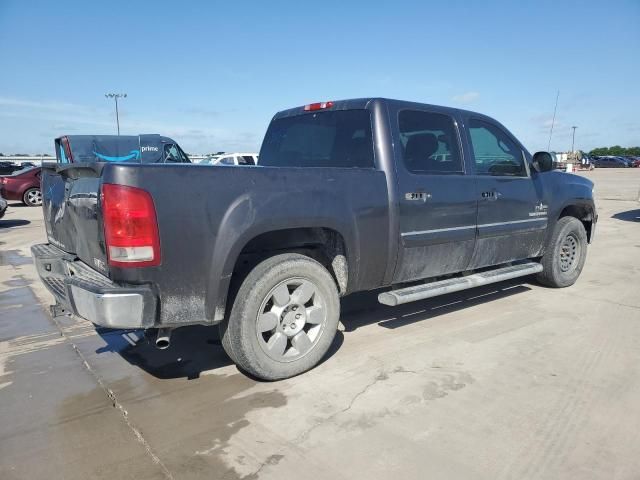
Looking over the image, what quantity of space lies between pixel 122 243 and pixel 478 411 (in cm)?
231

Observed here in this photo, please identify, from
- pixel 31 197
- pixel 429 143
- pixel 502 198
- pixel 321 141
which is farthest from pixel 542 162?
pixel 31 197

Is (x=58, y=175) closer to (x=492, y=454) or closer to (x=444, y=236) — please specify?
(x=444, y=236)

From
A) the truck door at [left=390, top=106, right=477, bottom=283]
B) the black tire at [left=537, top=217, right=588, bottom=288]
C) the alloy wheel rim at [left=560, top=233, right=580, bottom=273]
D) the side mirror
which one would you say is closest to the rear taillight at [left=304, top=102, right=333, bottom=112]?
the truck door at [left=390, top=106, right=477, bottom=283]

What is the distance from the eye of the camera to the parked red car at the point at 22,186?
17.5 metres

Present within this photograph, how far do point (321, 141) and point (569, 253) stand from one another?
3542mm

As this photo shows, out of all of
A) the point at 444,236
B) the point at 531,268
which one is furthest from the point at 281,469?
the point at 531,268

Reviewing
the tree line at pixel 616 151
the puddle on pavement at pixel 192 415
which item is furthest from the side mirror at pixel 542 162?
the tree line at pixel 616 151

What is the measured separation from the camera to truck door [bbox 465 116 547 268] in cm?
464

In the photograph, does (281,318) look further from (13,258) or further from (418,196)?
(13,258)

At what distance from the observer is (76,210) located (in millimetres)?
3260

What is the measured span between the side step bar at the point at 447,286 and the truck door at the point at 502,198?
0.42ft

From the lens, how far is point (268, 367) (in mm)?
3293

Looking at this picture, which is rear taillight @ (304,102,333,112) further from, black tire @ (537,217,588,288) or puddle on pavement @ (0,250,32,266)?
puddle on pavement @ (0,250,32,266)

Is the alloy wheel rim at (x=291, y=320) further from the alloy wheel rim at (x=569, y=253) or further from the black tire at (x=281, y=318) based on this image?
the alloy wheel rim at (x=569, y=253)
